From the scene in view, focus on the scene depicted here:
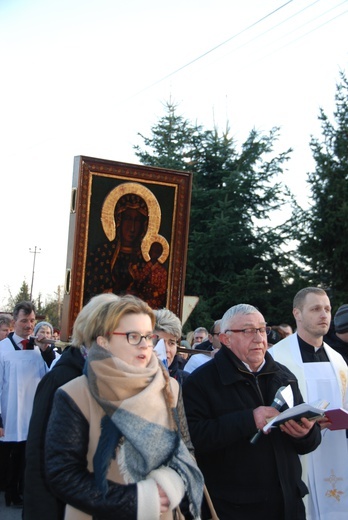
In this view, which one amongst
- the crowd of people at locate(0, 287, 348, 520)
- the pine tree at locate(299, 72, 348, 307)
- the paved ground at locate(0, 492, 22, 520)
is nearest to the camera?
the crowd of people at locate(0, 287, 348, 520)

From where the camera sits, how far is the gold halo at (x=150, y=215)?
8930mm

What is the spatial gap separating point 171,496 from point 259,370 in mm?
1703

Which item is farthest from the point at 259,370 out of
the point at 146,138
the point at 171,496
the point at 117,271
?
the point at 146,138

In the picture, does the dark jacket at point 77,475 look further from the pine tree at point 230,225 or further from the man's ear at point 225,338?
the pine tree at point 230,225

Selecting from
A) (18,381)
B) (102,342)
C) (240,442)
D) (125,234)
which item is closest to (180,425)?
(102,342)

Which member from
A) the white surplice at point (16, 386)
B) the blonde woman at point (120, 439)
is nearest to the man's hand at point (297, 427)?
the blonde woman at point (120, 439)

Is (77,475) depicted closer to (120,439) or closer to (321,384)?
(120,439)

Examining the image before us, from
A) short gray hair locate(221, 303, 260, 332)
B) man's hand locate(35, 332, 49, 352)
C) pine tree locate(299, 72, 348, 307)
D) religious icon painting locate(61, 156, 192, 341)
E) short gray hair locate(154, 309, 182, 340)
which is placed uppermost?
pine tree locate(299, 72, 348, 307)

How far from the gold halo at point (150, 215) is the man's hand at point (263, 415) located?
515 cm

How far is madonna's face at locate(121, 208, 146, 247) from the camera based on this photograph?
29.9 feet

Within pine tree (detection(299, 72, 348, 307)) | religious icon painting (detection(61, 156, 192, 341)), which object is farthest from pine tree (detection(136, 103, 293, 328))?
religious icon painting (detection(61, 156, 192, 341))

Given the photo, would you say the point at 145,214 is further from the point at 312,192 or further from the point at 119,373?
the point at 312,192

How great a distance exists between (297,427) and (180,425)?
3.45 ft

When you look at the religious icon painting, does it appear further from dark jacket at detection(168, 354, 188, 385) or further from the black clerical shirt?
the black clerical shirt
